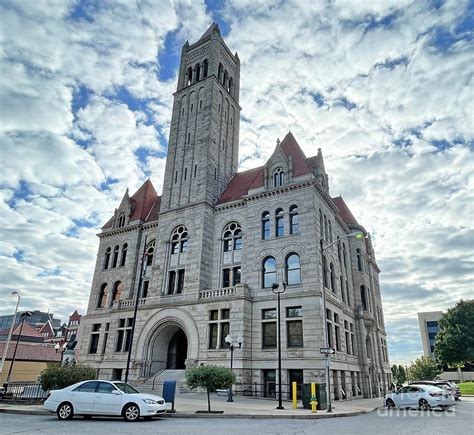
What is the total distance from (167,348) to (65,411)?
19108 mm

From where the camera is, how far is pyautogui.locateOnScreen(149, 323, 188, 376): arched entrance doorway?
1192 inches

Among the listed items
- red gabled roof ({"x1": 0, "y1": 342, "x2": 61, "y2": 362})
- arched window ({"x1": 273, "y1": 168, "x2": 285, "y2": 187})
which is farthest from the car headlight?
red gabled roof ({"x1": 0, "y1": 342, "x2": 61, "y2": 362})

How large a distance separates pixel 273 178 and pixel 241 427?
74.9 ft

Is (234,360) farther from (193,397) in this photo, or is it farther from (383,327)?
(383,327)

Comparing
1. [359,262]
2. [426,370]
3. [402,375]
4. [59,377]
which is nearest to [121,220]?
[59,377]

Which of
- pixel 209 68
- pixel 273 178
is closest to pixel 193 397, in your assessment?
pixel 273 178

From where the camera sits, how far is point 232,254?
32.0 meters

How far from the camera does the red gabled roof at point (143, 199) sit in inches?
1593

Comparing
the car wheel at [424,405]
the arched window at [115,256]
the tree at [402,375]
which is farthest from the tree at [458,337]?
the tree at [402,375]

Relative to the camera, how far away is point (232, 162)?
4053 centimetres

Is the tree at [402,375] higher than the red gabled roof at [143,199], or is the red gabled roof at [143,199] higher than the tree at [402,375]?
the red gabled roof at [143,199]

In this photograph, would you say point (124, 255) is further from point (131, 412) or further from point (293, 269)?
point (131, 412)

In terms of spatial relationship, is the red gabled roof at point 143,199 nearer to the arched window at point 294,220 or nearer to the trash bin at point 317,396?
the arched window at point 294,220

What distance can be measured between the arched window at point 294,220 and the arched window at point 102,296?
2143 cm
